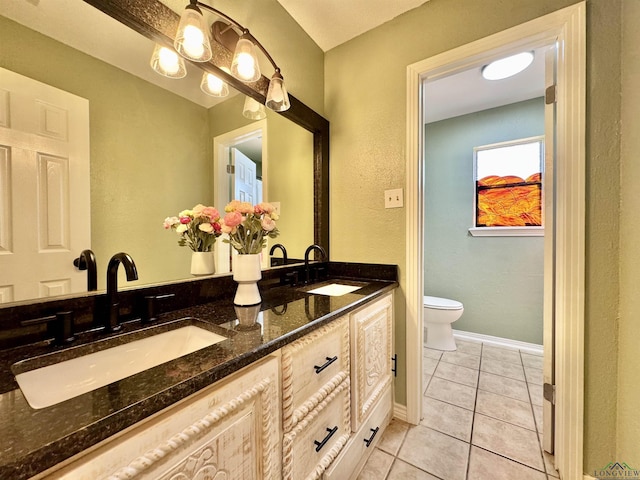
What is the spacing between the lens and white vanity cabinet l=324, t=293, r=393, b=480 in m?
1.09

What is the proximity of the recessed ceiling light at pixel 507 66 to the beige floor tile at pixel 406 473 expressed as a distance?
2.50 m

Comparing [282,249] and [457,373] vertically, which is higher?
[282,249]

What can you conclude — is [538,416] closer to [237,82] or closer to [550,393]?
[550,393]

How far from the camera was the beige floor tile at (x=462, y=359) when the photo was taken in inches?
83.7

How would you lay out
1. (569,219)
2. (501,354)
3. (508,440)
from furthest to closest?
(501,354) → (508,440) → (569,219)

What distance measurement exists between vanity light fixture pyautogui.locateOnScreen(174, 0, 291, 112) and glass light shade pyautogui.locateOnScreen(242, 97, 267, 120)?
109mm

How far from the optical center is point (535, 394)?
1.72 metres

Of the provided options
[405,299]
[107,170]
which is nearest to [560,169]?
[405,299]

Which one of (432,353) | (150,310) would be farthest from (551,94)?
(432,353)

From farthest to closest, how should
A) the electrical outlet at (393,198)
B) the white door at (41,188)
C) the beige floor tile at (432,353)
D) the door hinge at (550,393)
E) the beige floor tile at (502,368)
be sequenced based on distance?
the beige floor tile at (432,353) < the beige floor tile at (502,368) < the electrical outlet at (393,198) < the door hinge at (550,393) < the white door at (41,188)

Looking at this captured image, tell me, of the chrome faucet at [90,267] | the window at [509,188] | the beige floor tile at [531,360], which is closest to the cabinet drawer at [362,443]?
the chrome faucet at [90,267]

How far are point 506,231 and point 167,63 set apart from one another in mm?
2804

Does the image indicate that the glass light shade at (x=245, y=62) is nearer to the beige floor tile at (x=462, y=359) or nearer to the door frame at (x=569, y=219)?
the door frame at (x=569, y=219)

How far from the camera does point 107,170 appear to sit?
870mm
